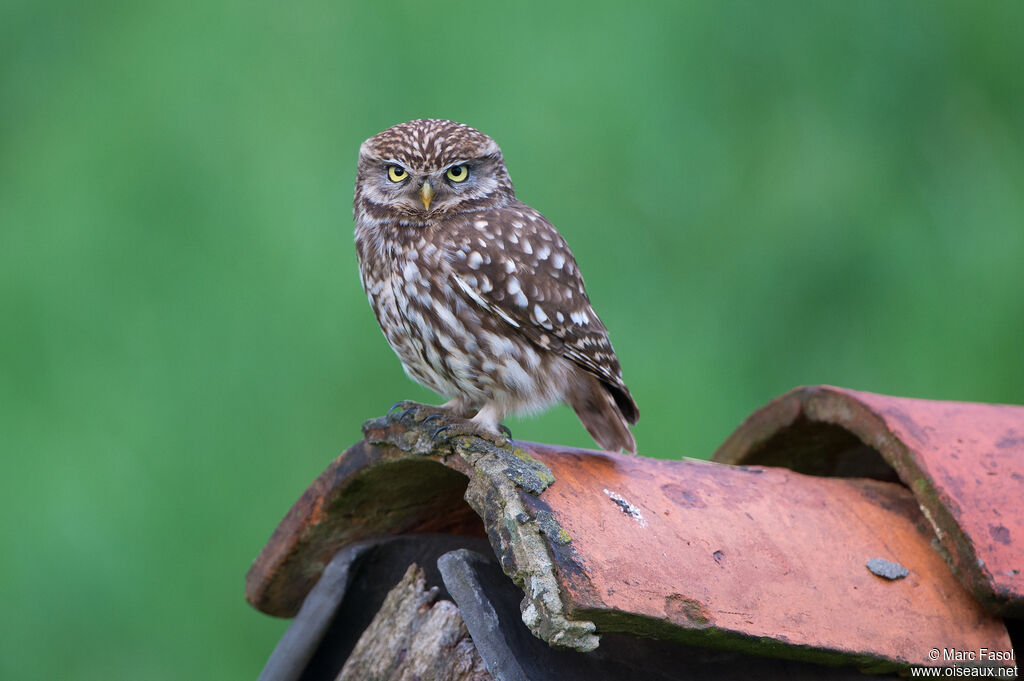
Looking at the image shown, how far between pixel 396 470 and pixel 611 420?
642 millimetres

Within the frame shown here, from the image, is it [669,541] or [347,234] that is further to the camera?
[347,234]

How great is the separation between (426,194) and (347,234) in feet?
4.03

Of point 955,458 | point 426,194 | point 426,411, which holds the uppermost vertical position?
point 426,194

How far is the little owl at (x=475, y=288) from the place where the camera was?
232cm

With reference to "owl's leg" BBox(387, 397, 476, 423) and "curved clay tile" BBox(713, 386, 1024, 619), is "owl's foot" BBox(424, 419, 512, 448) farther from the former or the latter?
"curved clay tile" BBox(713, 386, 1024, 619)

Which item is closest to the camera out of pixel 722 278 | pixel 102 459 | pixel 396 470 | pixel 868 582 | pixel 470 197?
pixel 868 582

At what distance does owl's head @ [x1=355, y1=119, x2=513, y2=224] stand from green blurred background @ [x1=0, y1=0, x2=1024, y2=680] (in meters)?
1.08

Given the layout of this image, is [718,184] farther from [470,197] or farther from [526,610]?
[526,610]

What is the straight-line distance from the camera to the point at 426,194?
8.09 feet

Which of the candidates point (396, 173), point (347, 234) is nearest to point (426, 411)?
point (396, 173)

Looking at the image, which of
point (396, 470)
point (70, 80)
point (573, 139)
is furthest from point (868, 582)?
point (70, 80)

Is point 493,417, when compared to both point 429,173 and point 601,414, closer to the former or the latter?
point 601,414

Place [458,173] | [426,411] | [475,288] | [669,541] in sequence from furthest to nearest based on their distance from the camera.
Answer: [458,173] → [475,288] → [426,411] → [669,541]

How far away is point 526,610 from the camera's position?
63.1 inches
